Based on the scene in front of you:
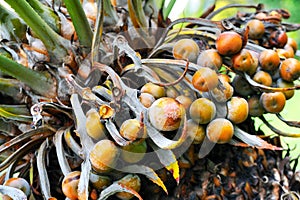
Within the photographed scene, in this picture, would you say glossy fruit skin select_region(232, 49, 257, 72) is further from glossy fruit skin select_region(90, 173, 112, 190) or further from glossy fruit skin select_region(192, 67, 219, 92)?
glossy fruit skin select_region(90, 173, 112, 190)

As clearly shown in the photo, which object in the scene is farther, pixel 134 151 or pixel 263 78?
pixel 263 78

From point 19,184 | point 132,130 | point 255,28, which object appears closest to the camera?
point 132,130

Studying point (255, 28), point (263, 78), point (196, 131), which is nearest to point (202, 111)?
point (196, 131)

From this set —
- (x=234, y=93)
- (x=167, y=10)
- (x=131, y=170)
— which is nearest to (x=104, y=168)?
(x=131, y=170)

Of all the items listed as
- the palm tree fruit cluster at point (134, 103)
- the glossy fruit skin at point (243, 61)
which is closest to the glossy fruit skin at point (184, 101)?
the palm tree fruit cluster at point (134, 103)

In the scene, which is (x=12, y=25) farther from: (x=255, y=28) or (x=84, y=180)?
(x=255, y=28)

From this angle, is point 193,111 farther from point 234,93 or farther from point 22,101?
point 22,101

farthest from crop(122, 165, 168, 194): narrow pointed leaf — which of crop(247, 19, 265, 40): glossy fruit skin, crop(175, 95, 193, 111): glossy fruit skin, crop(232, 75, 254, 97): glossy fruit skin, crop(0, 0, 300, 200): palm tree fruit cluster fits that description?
crop(247, 19, 265, 40): glossy fruit skin

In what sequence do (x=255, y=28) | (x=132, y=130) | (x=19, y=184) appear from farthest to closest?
(x=255, y=28), (x=19, y=184), (x=132, y=130)
